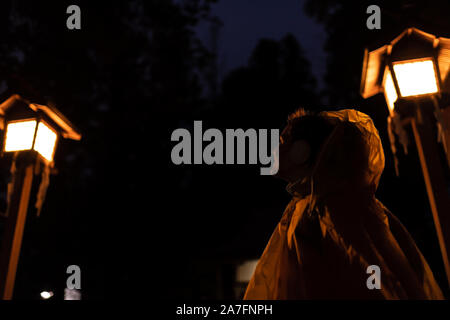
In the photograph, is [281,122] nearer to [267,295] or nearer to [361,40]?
[361,40]

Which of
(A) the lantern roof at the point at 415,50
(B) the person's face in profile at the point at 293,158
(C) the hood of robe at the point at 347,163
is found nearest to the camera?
(C) the hood of robe at the point at 347,163

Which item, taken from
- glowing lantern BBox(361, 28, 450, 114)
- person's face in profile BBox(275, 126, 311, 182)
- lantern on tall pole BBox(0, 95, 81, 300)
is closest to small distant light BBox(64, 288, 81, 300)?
lantern on tall pole BBox(0, 95, 81, 300)

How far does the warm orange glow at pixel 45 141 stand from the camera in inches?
175

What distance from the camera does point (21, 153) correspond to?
171 inches

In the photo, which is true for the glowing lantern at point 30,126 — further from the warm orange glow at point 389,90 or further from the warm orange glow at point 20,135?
the warm orange glow at point 389,90

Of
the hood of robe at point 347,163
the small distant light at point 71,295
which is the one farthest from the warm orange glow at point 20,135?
the small distant light at point 71,295

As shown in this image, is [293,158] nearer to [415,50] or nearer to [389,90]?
[389,90]

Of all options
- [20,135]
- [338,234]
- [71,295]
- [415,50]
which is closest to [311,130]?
[338,234]

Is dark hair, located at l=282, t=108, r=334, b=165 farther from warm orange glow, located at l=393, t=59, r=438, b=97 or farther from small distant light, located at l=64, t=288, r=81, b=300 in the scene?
small distant light, located at l=64, t=288, r=81, b=300

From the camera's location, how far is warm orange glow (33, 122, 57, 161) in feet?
14.6

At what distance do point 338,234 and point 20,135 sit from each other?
3.61m

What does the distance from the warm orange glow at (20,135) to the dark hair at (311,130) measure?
2.86 m

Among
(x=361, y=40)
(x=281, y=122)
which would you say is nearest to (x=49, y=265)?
(x=281, y=122)
